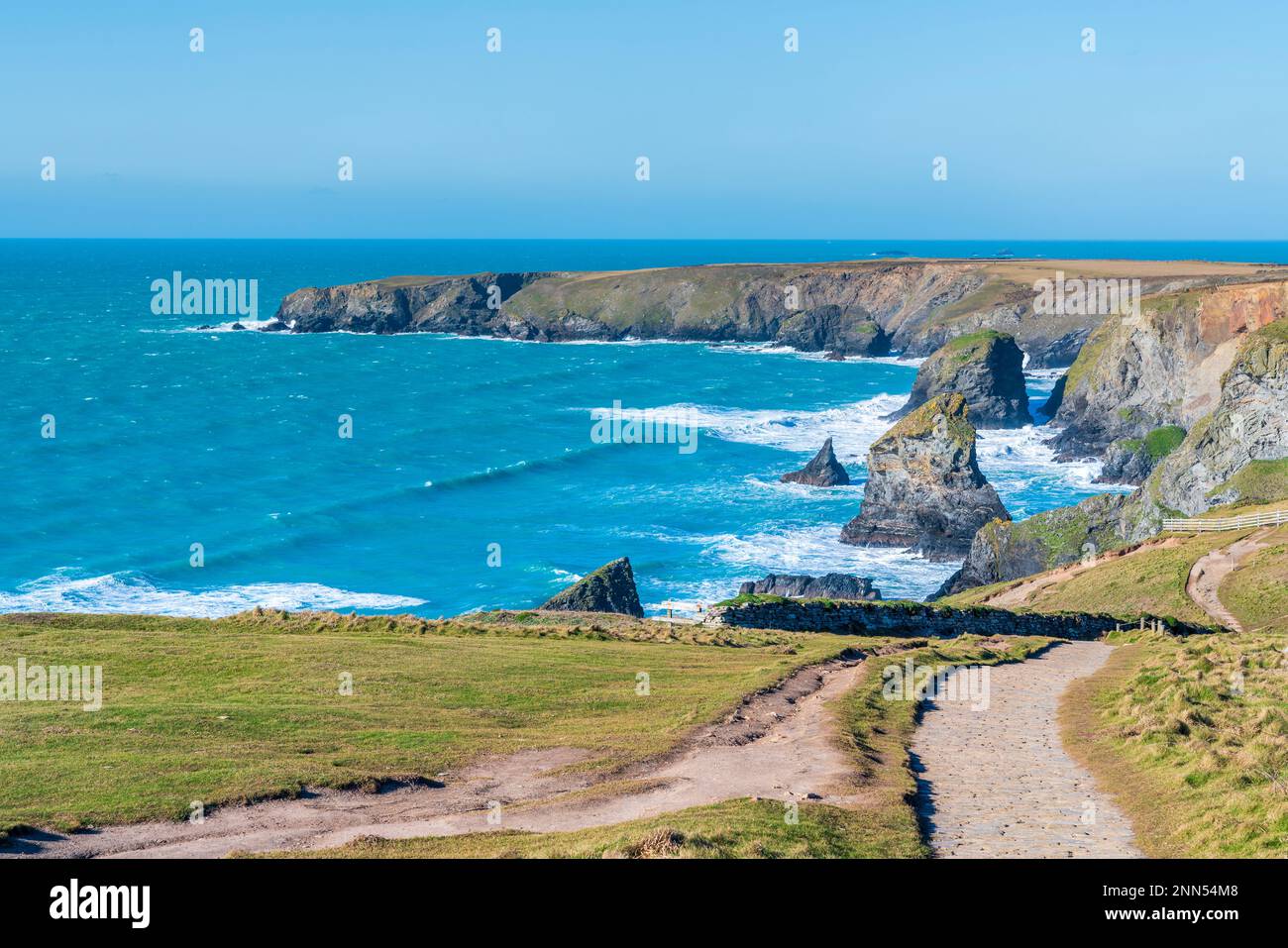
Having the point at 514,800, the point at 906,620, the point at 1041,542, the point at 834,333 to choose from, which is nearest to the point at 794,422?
the point at 1041,542

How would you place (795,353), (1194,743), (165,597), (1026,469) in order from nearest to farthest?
1. (1194,743)
2. (165,597)
3. (1026,469)
4. (795,353)

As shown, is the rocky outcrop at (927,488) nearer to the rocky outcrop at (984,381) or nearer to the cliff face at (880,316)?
the rocky outcrop at (984,381)

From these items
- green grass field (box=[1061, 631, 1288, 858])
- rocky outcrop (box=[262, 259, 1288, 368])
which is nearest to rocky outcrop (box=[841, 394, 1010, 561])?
green grass field (box=[1061, 631, 1288, 858])

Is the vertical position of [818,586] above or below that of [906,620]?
below

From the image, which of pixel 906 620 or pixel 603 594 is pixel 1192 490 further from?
pixel 603 594

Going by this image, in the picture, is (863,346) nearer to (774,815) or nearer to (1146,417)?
(1146,417)

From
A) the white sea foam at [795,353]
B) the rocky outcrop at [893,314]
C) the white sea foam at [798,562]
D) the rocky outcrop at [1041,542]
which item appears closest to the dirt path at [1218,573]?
the rocky outcrop at [1041,542]
